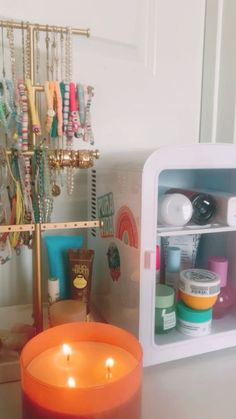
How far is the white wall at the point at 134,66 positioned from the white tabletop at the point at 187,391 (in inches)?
11.3

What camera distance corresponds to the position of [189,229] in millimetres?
576

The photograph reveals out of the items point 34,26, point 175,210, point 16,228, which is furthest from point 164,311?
point 34,26

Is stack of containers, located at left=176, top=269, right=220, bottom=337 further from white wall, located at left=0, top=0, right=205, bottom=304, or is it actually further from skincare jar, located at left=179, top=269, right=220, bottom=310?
white wall, located at left=0, top=0, right=205, bottom=304


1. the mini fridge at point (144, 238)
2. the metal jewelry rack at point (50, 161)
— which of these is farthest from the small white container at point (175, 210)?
the metal jewelry rack at point (50, 161)

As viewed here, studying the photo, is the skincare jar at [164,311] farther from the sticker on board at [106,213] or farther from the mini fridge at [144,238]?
the sticker on board at [106,213]

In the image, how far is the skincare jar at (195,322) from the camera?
0.59 metres

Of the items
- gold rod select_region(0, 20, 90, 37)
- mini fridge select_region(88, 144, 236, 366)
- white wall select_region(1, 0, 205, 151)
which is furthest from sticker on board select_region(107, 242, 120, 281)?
gold rod select_region(0, 20, 90, 37)

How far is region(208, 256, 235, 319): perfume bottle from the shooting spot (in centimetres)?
65

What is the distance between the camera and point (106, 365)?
42 centimetres

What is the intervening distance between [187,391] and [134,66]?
0.60 m

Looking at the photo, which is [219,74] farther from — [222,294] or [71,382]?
[71,382]

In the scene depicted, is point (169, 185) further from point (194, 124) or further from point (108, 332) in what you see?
point (108, 332)

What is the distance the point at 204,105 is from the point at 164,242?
1.09 ft

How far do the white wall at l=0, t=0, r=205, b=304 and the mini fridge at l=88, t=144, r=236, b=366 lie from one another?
4.3 inches
